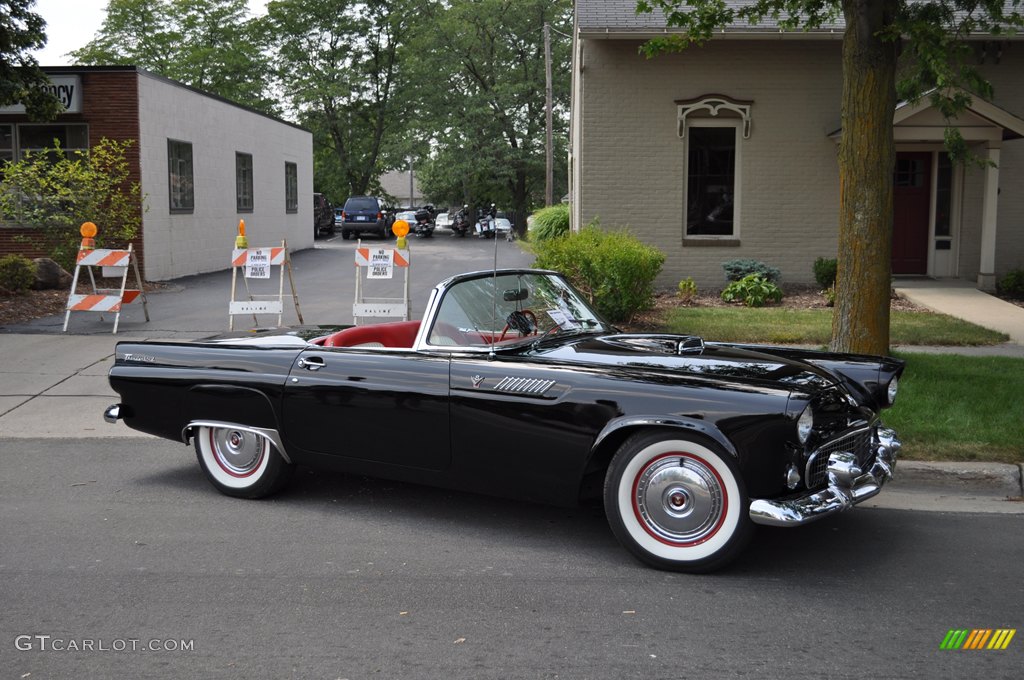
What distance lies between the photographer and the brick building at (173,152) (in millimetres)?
18453

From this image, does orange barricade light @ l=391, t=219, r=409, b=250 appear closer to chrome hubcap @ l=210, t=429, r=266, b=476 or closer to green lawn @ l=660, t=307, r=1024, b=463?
green lawn @ l=660, t=307, r=1024, b=463

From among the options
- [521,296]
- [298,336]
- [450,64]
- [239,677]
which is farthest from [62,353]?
[450,64]

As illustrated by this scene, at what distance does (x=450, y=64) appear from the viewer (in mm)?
47094

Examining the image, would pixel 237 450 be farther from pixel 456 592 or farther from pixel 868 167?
pixel 868 167

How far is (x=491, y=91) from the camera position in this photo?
47250 millimetres

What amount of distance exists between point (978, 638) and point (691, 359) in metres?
1.80

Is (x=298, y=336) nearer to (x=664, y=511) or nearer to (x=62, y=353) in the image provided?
(x=664, y=511)

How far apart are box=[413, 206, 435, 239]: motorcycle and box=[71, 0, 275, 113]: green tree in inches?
574

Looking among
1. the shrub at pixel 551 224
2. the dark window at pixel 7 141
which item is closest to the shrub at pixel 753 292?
the shrub at pixel 551 224

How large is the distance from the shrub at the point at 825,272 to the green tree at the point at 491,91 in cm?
3111

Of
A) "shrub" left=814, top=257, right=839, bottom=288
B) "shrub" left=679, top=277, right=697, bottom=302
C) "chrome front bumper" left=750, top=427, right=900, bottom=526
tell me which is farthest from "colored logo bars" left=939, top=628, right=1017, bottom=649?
"shrub" left=814, top=257, right=839, bottom=288

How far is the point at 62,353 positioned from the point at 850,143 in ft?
27.5

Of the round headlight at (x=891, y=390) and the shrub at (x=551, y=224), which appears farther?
the shrub at (x=551, y=224)

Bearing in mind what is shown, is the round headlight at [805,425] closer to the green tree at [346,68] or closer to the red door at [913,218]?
the red door at [913,218]
